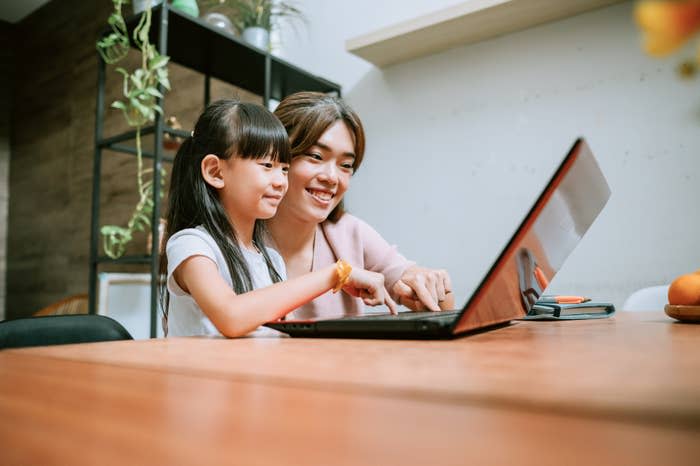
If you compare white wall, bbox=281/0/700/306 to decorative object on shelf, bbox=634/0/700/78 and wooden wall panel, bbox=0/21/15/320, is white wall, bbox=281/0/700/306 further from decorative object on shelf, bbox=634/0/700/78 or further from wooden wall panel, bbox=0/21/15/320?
wooden wall panel, bbox=0/21/15/320

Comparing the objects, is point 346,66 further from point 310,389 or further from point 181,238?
point 310,389

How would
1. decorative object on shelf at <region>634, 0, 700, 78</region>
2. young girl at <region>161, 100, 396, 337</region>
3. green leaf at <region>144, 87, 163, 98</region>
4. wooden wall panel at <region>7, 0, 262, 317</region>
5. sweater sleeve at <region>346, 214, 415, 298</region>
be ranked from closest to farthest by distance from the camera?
decorative object on shelf at <region>634, 0, 700, 78</region> → young girl at <region>161, 100, 396, 337</region> → sweater sleeve at <region>346, 214, 415, 298</region> → green leaf at <region>144, 87, 163, 98</region> → wooden wall panel at <region>7, 0, 262, 317</region>

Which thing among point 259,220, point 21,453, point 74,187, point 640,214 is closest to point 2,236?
point 74,187

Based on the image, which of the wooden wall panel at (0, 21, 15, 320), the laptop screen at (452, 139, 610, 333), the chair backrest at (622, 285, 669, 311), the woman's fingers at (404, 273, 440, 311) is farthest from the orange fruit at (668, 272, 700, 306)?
the wooden wall panel at (0, 21, 15, 320)

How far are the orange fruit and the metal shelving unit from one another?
152 centimetres

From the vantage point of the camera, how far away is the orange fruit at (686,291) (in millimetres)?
676

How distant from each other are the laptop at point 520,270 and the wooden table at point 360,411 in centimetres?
12

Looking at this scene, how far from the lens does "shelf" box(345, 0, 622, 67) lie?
1832 millimetres

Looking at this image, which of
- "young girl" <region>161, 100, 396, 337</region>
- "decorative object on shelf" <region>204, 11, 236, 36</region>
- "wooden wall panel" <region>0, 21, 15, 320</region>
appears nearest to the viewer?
"young girl" <region>161, 100, 396, 337</region>

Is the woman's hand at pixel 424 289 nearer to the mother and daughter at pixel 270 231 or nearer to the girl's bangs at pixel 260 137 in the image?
the mother and daughter at pixel 270 231

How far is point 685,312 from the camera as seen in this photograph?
0.67m

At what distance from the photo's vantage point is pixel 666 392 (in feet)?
0.66

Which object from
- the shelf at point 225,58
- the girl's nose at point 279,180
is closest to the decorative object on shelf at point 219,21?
the shelf at point 225,58

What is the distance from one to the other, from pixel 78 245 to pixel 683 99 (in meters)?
3.49
